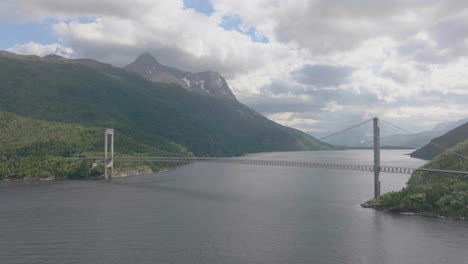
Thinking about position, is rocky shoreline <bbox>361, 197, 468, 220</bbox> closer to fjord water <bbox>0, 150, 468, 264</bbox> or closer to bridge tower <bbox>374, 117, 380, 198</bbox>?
fjord water <bbox>0, 150, 468, 264</bbox>

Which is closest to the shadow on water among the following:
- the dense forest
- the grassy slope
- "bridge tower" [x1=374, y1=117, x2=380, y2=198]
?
the dense forest

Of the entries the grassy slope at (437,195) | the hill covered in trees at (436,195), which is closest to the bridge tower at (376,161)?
the hill covered in trees at (436,195)

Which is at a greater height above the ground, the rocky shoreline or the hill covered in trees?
the hill covered in trees

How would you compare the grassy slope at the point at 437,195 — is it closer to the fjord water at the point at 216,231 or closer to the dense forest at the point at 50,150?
the fjord water at the point at 216,231

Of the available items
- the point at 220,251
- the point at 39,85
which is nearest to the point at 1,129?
the point at 39,85

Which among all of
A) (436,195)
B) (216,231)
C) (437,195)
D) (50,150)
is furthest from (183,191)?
(50,150)

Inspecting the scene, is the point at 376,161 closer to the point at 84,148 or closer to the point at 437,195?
the point at 437,195
